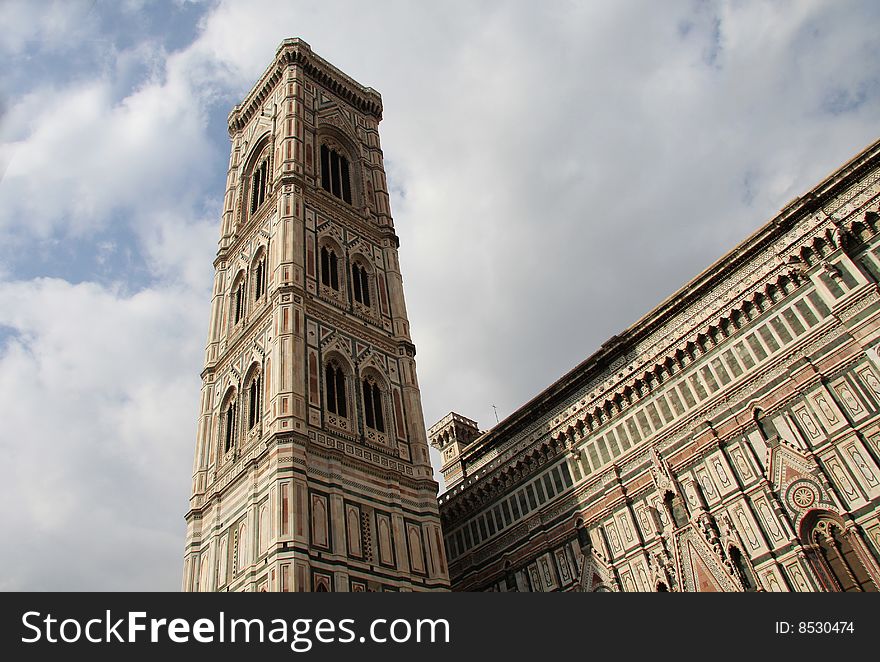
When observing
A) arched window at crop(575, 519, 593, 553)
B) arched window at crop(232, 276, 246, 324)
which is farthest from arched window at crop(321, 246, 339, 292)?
Answer: arched window at crop(575, 519, 593, 553)

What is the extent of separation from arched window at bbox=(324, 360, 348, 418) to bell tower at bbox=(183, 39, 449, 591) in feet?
0.14

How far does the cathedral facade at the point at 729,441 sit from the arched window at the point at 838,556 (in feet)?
0.11

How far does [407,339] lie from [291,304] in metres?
4.39

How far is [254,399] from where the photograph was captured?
20.7m

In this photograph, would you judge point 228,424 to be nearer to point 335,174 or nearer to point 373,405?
point 373,405

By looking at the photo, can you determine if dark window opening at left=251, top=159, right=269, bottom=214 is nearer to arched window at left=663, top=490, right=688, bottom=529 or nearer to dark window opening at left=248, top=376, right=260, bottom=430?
dark window opening at left=248, top=376, right=260, bottom=430

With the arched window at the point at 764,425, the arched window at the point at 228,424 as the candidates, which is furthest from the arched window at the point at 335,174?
the arched window at the point at 764,425

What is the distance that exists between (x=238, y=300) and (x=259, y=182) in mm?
6186

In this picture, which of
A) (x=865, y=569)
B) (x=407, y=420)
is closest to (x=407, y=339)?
(x=407, y=420)

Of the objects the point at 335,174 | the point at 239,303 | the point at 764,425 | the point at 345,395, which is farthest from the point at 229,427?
the point at 764,425

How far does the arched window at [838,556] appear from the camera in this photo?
45.9 ft

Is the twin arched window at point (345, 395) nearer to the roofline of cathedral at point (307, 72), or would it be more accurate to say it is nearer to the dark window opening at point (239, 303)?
the dark window opening at point (239, 303)

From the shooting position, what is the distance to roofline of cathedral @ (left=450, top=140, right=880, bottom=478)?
56.3 feet
